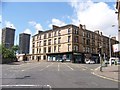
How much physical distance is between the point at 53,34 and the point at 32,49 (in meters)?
15.8

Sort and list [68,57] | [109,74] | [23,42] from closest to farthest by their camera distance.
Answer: [109,74] < [68,57] < [23,42]

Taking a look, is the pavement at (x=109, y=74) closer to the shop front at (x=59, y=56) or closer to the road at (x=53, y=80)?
the road at (x=53, y=80)

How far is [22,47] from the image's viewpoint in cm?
13825

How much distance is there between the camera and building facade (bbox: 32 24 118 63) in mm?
75938

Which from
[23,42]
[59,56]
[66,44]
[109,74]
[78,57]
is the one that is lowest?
[109,74]

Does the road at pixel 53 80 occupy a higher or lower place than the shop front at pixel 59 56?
lower

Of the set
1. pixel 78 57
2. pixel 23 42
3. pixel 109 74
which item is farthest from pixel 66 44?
pixel 23 42

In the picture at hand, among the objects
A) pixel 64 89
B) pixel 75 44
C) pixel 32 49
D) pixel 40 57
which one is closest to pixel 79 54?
pixel 75 44

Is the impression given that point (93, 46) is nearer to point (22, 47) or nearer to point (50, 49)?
point (50, 49)

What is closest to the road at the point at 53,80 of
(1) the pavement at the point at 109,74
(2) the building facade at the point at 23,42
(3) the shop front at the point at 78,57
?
(1) the pavement at the point at 109,74

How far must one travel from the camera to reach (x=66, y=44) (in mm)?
76625

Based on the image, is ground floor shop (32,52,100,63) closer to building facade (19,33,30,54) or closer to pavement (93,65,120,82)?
pavement (93,65,120,82)

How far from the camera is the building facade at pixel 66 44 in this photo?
75.9m

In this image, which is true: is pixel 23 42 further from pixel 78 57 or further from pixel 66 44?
pixel 78 57
